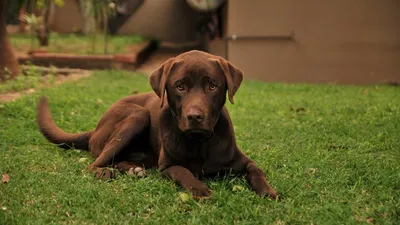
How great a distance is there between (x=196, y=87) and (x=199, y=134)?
1.07ft

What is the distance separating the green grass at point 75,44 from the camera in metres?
12.5

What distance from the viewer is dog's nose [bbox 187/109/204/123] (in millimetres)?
3623

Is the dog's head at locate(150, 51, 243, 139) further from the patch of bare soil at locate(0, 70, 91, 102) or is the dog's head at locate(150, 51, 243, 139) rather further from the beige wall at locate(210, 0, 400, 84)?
the beige wall at locate(210, 0, 400, 84)

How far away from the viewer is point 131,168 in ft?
14.2

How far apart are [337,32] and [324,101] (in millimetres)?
3571

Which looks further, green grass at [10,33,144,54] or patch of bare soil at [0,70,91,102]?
green grass at [10,33,144,54]

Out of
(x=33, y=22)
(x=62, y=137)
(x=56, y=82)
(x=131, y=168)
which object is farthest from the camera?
(x=33, y=22)

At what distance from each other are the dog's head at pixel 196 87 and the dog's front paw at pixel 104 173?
67 cm

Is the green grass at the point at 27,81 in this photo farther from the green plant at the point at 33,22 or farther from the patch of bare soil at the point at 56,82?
the green plant at the point at 33,22

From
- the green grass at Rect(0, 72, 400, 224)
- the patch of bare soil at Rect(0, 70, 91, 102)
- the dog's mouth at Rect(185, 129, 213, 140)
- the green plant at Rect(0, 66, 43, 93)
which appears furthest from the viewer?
the green plant at Rect(0, 66, 43, 93)

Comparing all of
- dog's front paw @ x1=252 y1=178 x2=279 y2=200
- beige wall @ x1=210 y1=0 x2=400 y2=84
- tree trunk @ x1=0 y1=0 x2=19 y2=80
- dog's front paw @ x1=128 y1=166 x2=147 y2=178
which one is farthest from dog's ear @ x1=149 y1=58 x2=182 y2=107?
beige wall @ x1=210 y1=0 x2=400 y2=84

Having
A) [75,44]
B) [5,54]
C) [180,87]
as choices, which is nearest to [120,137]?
[180,87]

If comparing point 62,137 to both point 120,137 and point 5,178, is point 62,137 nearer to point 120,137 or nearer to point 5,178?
point 120,137

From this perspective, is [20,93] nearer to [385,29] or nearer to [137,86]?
[137,86]
